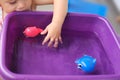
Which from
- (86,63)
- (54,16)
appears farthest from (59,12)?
(86,63)

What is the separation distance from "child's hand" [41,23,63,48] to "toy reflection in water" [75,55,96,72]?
10cm

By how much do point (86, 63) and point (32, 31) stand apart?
18 cm

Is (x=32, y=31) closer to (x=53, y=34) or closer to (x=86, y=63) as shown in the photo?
(x=53, y=34)

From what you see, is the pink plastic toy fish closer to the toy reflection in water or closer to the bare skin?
the bare skin

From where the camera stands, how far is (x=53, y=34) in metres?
0.75

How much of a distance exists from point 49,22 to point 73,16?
0.07 meters

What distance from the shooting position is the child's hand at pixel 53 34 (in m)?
0.74

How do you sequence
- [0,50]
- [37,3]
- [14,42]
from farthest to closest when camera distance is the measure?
[37,3]
[14,42]
[0,50]

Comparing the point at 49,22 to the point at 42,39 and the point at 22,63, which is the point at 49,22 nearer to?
the point at 42,39

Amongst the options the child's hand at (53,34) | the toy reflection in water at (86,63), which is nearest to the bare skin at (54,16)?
the child's hand at (53,34)

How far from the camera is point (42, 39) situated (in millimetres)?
767

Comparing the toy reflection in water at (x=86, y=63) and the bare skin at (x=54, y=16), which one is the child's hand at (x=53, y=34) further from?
the toy reflection in water at (x=86, y=63)

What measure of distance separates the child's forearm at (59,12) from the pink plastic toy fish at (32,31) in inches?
2.1

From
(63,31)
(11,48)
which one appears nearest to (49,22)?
(63,31)
